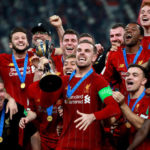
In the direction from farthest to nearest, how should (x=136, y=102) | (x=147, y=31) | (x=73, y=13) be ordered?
1. (x=73, y=13)
2. (x=147, y=31)
3. (x=136, y=102)

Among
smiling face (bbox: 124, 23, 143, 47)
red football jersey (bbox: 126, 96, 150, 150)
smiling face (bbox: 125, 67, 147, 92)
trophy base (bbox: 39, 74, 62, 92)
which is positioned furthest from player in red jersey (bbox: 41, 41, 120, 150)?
smiling face (bbox: 124, 23, 143, 47)

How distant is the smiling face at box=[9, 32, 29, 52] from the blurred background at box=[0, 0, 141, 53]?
31.2 feet

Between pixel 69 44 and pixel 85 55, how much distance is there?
180 centimetres

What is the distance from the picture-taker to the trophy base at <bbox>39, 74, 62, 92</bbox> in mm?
4426

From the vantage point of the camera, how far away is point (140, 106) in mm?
5137

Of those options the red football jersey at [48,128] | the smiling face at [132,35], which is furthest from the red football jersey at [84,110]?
the smiling face at [132,35]

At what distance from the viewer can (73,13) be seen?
55.2 ft

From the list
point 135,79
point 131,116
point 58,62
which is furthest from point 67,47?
point 131,116

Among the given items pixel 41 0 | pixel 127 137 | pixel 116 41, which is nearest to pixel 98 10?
pixel 41 0

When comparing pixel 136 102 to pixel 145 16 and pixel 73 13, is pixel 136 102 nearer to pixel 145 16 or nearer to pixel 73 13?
pixel 145 16

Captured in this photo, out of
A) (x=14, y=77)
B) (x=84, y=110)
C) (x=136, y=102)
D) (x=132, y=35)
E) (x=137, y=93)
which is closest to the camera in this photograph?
(x=84, y=110)

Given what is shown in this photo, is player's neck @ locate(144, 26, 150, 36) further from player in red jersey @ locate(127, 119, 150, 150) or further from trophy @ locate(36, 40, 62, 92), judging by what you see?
trophy @ locate(36, 40, 62, 92)

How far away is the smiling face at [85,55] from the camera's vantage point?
4.93 meters

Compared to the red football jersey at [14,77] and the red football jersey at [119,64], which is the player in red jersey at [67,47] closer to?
the red football jersey at [14,77]
